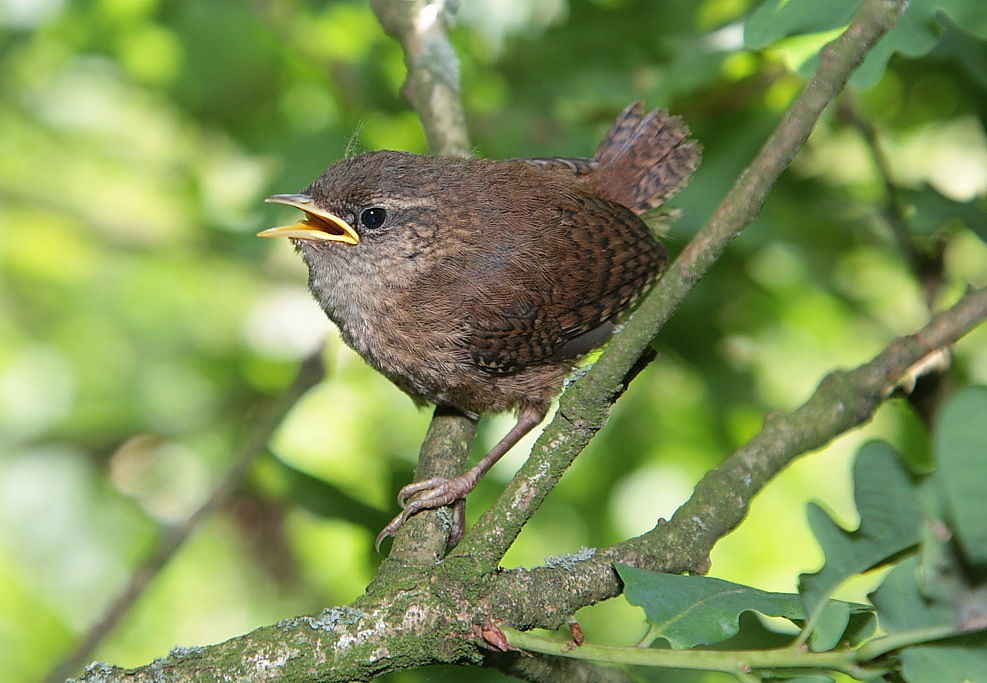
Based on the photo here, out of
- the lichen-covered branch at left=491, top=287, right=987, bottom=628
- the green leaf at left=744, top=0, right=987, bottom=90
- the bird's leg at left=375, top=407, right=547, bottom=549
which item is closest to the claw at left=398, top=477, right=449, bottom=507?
the bird's leg at left=375, top=407, right=547, bottom=549

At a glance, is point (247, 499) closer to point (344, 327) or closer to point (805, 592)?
point (344, 327)

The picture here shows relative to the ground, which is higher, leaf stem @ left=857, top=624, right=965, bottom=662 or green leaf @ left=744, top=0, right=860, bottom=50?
green leaf @ left=744, top=0, right=860, bottom=50

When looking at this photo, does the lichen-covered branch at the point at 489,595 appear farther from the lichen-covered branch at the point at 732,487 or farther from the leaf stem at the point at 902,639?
the leaf stem at the point at 902,639

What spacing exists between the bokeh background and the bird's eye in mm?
473

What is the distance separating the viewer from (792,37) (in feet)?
7.50

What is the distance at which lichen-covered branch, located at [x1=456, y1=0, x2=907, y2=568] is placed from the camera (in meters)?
1.78

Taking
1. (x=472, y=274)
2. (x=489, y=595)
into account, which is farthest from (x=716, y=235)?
(x=472, y=274)

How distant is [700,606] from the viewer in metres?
1.51

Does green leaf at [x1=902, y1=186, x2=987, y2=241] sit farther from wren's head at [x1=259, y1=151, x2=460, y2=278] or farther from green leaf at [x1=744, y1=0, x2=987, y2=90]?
wren's head at [x1=259, y1=151, x2=460, y2=278]

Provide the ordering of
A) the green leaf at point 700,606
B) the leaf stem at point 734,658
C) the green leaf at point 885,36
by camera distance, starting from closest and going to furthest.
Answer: the leaf stem at point 734,658, the green leaf at point 700,606, the green leaf at point 885,36

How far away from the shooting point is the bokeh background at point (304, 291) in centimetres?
336

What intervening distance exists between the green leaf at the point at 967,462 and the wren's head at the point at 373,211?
2083 millimetres

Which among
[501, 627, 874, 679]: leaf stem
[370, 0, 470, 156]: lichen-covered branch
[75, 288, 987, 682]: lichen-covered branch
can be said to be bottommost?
[501, 627, 874, 679]: leaf stem

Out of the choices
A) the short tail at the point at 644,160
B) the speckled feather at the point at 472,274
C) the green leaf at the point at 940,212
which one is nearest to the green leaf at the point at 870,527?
the green leaf at the point at 940,212
